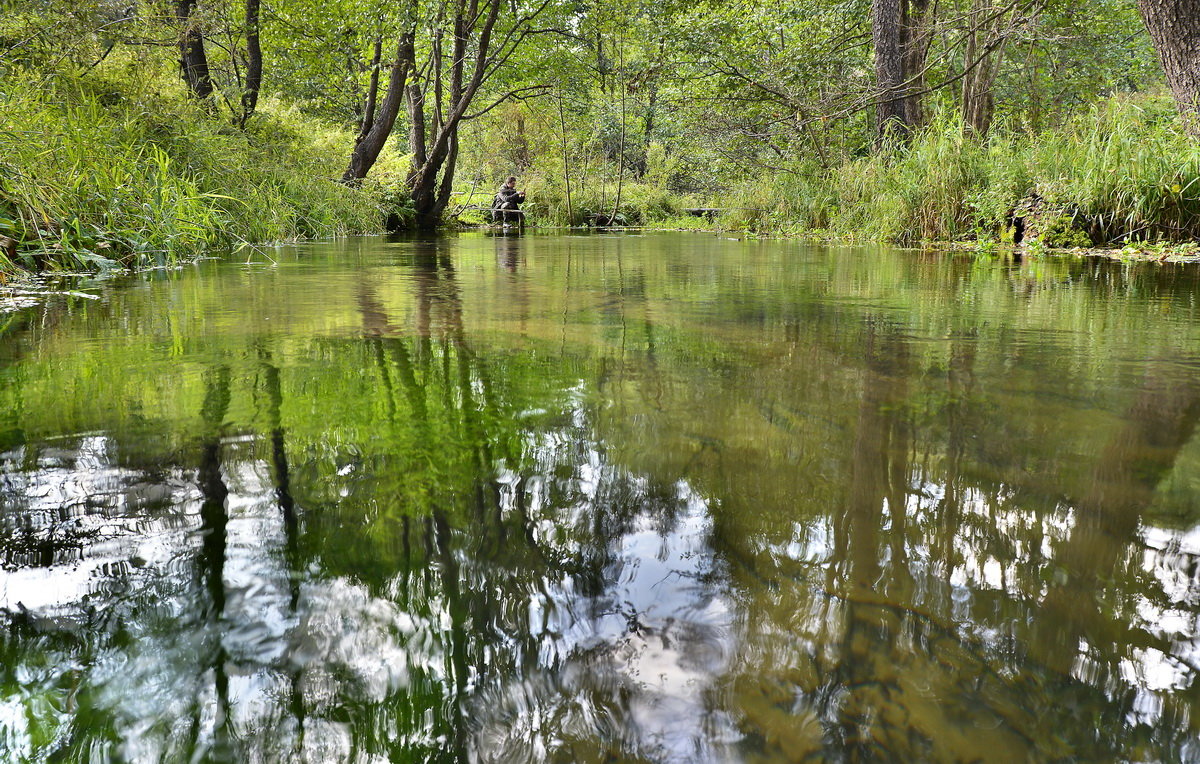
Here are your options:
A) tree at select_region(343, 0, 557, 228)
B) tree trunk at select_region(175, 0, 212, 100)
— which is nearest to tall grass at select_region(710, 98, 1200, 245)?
tree at select_region(343, 0, 557, 228)

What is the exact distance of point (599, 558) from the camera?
2.67 feet

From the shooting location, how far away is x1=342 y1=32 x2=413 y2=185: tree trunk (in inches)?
448

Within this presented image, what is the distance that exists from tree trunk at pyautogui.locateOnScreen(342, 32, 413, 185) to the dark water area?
10394 mm

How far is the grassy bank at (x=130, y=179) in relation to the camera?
11.8 ft

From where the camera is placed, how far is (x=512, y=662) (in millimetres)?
631

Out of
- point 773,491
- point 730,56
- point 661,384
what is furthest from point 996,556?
point 730,56

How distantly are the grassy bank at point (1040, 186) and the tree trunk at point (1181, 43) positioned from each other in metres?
0.16

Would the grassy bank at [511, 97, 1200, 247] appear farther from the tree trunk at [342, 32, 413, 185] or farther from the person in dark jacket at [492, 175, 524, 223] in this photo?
the person in dark jacket at [492, 175, 524, 223]

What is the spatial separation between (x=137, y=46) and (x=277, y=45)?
5883mm

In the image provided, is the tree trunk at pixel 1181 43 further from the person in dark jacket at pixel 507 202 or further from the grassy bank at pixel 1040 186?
the person in dark jacket at pixel 507 202

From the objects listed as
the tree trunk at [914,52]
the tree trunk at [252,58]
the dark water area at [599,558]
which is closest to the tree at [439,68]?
the tree trunk at [252,58]

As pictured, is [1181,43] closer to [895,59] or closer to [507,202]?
[895,59]

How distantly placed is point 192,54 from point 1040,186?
29.7ft

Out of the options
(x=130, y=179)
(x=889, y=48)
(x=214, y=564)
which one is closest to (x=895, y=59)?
(x=889, y=48)
